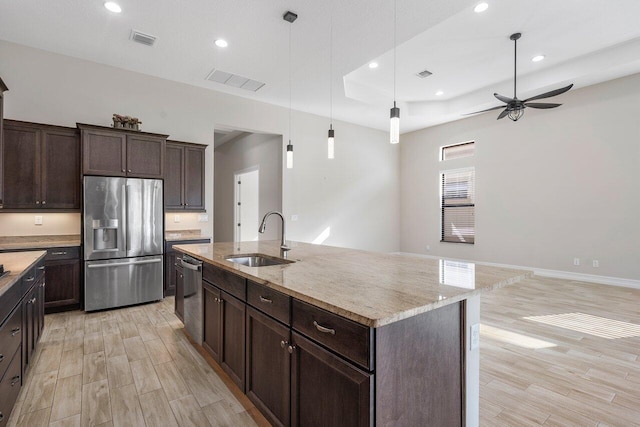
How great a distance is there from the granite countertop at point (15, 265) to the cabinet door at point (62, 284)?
120 cm

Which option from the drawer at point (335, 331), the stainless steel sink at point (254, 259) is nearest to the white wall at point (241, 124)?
the stainless steel sink at point (254, 259)

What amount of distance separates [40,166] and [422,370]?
461cm

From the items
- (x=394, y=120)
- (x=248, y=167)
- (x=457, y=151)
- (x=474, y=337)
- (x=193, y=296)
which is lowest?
(x=193, y=296)

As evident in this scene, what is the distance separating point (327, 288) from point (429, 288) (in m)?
0.46

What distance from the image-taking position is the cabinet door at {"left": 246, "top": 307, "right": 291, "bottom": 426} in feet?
4.97

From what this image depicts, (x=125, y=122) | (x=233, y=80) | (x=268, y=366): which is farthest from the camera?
(x=233, y=80)

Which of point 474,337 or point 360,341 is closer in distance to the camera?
point 360,341

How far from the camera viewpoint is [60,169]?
3.80 metres

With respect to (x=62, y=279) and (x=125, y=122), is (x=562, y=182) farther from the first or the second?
(x=62, y=279)

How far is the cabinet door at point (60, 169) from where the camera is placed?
3.72m

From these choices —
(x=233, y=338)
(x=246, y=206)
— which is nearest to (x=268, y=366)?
(x=233, y=338)

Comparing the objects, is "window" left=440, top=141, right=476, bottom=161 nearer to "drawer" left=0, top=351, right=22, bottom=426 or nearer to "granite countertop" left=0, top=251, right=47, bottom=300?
"granite countertop" left=0, top=251, right=47, bottom=300

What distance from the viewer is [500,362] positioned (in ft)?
8.28

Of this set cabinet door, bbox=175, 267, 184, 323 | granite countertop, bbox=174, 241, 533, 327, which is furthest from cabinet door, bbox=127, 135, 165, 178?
granite countertop, bbox=174, 241, 533, 327
